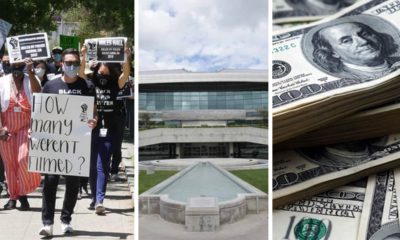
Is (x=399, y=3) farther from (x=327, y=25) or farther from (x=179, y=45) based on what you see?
(x=179, y=45)

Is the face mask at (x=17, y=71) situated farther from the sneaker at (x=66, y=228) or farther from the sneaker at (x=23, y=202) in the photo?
the sneaker at (x=66, y=228)

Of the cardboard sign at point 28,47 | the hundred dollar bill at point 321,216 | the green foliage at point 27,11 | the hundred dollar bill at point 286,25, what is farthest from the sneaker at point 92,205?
the green foliage at point 27,11

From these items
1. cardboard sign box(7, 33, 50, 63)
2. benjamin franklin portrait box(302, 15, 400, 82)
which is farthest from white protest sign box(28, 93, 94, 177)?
benjamin franklin portrait box(302, 15, 400, 82)

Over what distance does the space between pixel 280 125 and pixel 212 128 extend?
27 cm

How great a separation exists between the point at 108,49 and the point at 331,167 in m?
1.54

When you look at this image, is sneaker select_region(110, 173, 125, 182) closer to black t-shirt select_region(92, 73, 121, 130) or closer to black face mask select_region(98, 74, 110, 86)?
black t-shirt select_region(92, 73, 121, 130)

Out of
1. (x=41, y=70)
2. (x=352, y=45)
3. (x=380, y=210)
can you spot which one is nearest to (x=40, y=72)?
(x=41, y=70)

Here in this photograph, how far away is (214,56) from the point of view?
2482 mm

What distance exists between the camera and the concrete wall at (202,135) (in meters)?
2.48

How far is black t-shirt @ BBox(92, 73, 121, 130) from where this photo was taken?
3.90 metres

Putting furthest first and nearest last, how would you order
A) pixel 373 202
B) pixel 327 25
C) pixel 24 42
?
pixel 24 42 → pixel 327 25 → pixel 373 202

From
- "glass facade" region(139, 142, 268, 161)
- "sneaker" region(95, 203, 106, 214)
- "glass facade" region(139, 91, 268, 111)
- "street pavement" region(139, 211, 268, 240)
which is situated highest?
"glass facade" region(139, 91, 268, 111)

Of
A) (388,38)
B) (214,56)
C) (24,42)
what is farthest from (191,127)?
(24,42)

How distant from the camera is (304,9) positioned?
2.85 metres
